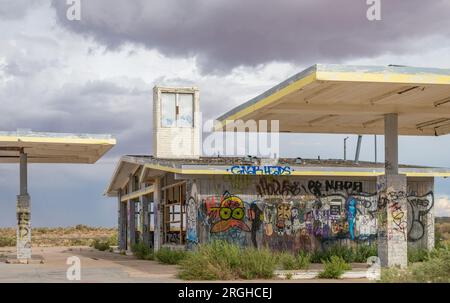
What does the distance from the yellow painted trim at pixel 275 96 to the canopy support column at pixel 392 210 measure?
409cm

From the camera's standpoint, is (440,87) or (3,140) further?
(3,140)

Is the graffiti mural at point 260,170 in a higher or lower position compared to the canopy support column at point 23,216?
higher

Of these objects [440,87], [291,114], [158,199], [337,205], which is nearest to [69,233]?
[158,199]

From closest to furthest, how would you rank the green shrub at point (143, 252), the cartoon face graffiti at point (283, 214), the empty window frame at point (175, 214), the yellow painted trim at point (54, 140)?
the yellow painted trim at point (54, 140), the cartoon face graffiti at point (283, 214), the empty window frame at point (175, 214), the green shrub at point (143, 252)

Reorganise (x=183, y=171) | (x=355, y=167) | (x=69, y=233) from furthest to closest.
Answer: (x=69, y=233) < (x=355, y=167) < (x=183, y=171)

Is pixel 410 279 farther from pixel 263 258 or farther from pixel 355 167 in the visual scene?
pixel 355 167

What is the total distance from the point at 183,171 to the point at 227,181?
2.01 meters

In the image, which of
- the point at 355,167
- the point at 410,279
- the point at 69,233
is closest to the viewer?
the point at 410,279

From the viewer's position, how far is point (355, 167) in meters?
27.4

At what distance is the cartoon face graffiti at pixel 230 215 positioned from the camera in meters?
26.2

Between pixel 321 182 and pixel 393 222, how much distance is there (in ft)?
21.0

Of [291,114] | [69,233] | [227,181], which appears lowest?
[69,233]

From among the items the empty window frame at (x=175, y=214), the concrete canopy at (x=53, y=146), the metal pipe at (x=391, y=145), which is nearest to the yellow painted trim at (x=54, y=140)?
the concrete canopy at (x=53, y=146)

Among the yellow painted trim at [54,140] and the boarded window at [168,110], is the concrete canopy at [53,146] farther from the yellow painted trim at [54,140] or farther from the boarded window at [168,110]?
the boarded window at [168,110]
